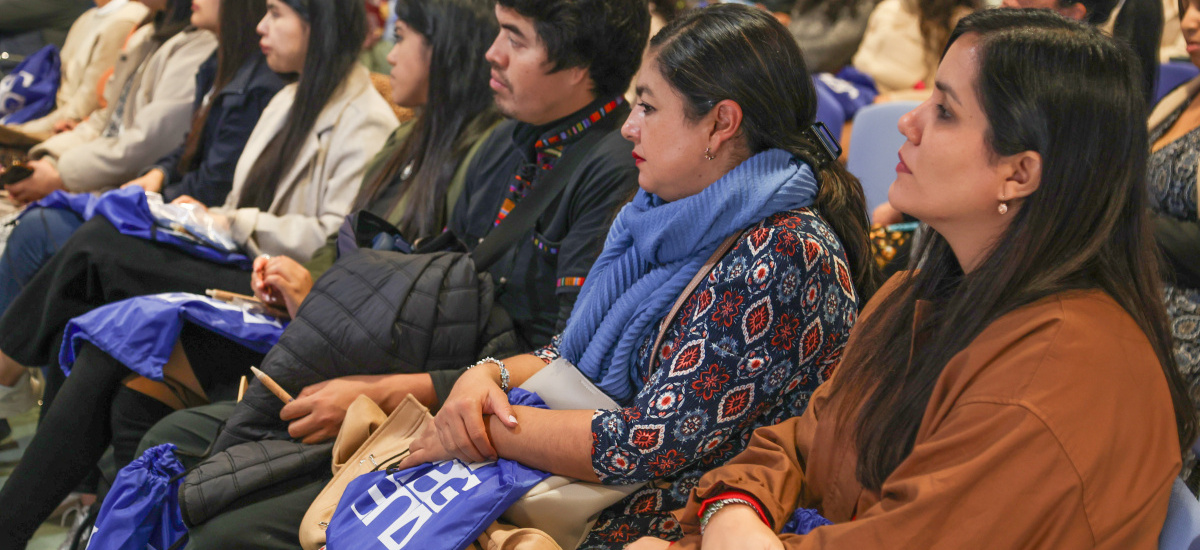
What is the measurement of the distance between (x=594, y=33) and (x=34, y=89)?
374 centimetres

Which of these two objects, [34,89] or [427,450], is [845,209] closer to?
[427,450]

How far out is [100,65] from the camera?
440cm

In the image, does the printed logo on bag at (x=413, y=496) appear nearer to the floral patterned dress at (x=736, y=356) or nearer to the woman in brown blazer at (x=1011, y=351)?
the floral patterned dress at (x=736, y=356)

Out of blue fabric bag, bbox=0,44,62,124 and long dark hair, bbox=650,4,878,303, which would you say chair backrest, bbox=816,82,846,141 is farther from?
blue fabric bag, bbox=0,44,62,124

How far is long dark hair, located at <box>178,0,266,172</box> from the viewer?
11.0ft

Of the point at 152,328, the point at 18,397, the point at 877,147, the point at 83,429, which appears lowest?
the point at 18,397

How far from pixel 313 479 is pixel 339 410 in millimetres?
143

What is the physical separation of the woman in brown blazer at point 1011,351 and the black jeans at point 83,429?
56.5 inches

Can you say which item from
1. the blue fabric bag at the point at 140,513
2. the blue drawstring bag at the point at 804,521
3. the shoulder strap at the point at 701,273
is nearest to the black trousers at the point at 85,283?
the blue fabric bag at the point at 140,513

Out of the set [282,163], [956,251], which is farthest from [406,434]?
[282,163]

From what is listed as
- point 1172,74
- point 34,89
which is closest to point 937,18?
point 1172,74

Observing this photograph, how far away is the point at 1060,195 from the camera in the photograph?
1.12 m

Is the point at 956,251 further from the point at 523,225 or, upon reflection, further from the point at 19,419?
the point at 19,419

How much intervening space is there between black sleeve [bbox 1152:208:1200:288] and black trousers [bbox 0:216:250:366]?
7.66 ft
